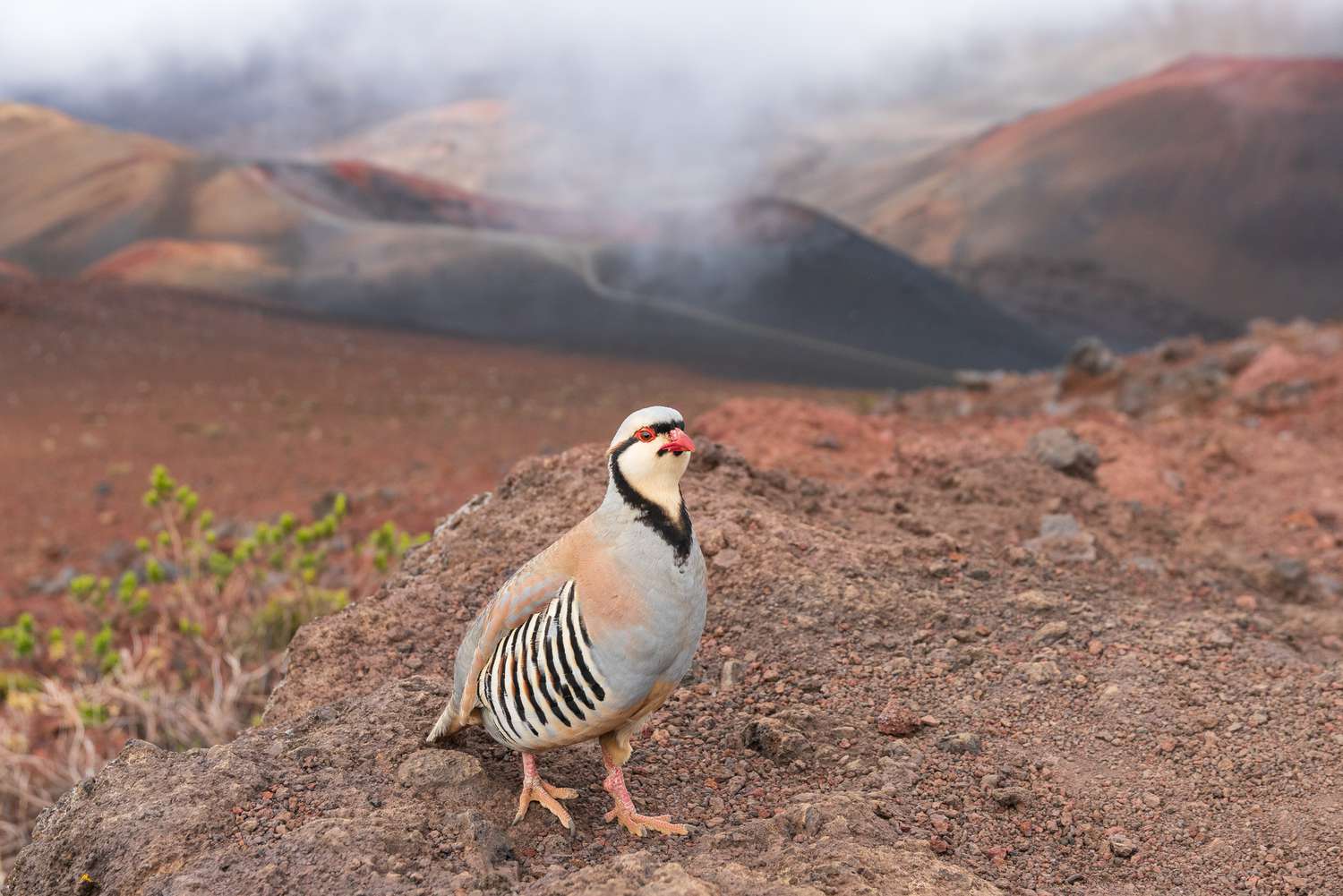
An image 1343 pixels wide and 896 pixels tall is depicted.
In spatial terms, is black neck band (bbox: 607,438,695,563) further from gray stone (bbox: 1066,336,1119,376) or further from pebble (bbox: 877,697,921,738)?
gray stone (bbox: 1066,336,1119,376)

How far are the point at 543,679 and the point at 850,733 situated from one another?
1373mm

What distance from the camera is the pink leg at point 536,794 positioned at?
378cm

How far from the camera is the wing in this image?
12.1 feet

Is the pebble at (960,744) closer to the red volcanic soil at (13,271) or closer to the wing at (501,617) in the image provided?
the wing at (501,617)

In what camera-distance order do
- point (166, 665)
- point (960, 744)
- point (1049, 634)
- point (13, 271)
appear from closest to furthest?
1. point (960, 744)
2. point (1049, 634)
3. point (166, 665)
4. point (13, 271)

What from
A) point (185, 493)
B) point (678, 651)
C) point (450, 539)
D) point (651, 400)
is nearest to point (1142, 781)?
point (678, 651)

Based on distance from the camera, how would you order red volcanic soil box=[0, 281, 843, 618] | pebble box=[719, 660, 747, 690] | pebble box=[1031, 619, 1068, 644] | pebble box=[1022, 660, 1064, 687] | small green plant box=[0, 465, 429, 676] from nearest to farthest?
1. pebble box=[719, 660, 747, 690]
2. pebble box=[1022, 660, 1064, 687]
3. pebble box=[1031, 619, 1068, 644]
4. small green plant box=[0, 465, 429, 676]
5. red volcanic soil box=[0, 281, 843, 618]

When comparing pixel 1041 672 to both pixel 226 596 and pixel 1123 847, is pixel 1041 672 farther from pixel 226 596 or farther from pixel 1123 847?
pixel 226 596

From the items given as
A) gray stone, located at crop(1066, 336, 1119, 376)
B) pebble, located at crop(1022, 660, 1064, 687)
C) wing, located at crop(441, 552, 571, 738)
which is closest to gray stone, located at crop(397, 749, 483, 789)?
wing, located at crop(441, 552, 571, 738)

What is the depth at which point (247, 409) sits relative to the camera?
704 inches

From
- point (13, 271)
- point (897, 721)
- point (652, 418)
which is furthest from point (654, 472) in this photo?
point (13, 271)

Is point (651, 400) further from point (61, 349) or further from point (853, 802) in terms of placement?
point (853, 802)

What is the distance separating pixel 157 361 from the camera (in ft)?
69.3

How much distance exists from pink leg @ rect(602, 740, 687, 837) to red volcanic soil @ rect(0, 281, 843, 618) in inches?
291
